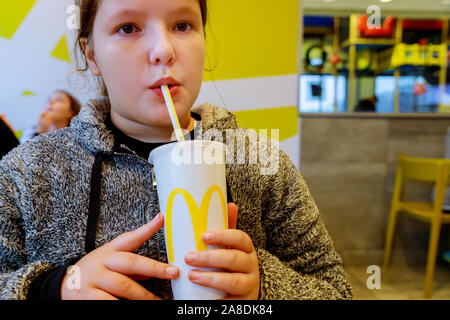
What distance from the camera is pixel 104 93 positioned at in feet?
2.29

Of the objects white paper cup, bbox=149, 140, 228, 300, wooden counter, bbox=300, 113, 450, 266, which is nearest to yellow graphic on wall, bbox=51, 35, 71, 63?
white paper cup, bbox=149, 140, 228, 300

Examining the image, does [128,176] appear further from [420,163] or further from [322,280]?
[420,163]

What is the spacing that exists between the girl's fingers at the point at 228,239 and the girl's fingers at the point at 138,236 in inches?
2.4

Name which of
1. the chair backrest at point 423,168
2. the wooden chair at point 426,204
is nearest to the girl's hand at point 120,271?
the wooden chair at point 426,204

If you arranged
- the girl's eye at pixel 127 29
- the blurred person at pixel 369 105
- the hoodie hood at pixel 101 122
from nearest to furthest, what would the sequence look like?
the girl's eye at pixel 127 29, the hoodie hood at pixel 101 122, the blurred person at pixel 369 105

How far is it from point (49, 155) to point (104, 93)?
166mm

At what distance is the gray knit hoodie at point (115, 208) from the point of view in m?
0.56

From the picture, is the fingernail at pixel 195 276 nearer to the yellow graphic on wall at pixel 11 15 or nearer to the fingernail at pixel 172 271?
the fingernail at pixel 172 271

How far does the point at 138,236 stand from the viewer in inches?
16.6

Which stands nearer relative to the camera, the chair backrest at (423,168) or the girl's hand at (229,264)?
the girl's hand at (229,264)

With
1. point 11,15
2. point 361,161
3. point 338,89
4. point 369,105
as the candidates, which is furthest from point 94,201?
point 338,89

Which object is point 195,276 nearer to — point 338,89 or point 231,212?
point 231,212
